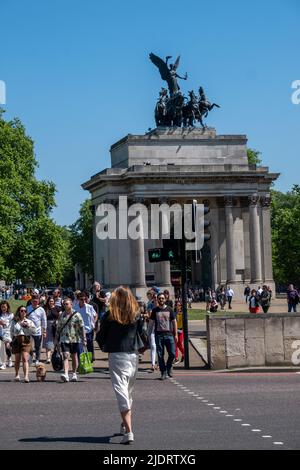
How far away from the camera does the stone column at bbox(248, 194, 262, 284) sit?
84875mm

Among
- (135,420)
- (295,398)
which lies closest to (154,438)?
(135,420)

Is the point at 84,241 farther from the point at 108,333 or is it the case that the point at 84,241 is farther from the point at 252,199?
the point at 108,333

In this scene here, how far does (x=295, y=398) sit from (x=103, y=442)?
5650 mm

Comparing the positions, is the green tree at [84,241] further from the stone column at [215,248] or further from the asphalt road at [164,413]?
the asphalt road at [164,413]

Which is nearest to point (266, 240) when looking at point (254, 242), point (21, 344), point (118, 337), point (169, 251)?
point (254, 242)

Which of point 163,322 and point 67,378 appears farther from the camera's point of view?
point 163,322

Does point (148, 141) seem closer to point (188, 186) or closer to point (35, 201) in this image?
point (188, 186)

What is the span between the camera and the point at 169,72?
88.8 m

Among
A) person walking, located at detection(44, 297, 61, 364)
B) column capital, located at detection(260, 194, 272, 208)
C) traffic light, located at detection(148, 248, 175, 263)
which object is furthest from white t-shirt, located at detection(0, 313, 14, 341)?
column capital, located at detection(260, 194, 272, 208)

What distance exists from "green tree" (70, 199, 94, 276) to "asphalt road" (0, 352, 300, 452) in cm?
11360

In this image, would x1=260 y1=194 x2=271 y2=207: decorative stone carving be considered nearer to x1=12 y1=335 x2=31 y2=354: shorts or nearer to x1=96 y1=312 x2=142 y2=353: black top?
x1=12 y1=335 x2=31 y2=354: shorts

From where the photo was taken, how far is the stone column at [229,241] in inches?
3319

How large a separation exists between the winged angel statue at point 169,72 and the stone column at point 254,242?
11.3 metres

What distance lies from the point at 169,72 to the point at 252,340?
216 feet
